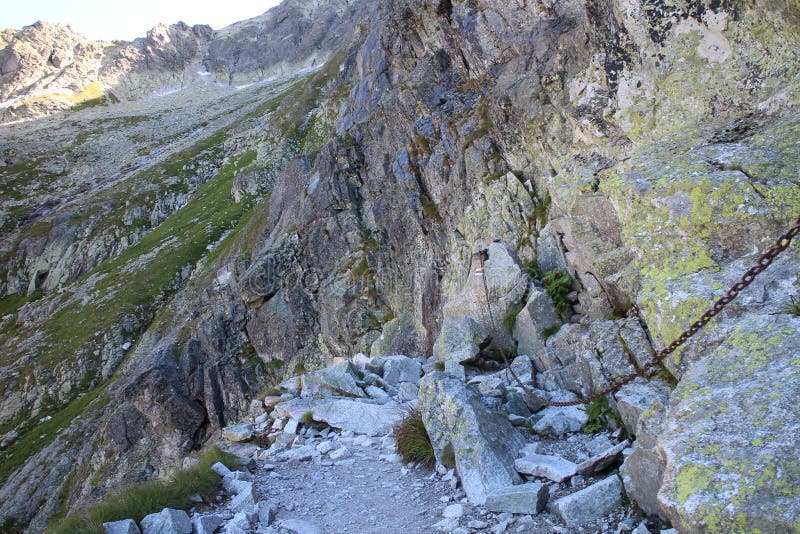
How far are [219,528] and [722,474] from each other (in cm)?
782

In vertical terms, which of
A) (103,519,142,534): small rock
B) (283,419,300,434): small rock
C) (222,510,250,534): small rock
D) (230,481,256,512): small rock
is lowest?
(283,419,300,434): small rock

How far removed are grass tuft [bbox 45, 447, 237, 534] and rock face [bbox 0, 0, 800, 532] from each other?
5.03 metres

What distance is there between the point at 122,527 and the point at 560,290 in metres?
12.7

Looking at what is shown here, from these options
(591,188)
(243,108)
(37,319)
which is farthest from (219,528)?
(243,108)

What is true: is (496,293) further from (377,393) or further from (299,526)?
(299,526)

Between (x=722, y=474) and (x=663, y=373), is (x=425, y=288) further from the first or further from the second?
(x=722, y=474)

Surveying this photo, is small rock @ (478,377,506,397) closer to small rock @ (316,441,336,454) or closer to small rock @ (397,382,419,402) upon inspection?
small rock @ (397,382,419,402)

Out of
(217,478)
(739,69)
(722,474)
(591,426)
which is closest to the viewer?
(722,474)

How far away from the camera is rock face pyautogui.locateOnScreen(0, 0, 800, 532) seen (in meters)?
8.13

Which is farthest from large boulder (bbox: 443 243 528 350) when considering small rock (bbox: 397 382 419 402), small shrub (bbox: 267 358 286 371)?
small shrub (bbox: 267 358 286 371)

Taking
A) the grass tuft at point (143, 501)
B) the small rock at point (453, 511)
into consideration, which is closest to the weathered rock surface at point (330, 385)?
the grass tuft at point (143, 501)

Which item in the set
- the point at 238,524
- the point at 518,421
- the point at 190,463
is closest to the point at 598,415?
the point at 518,421

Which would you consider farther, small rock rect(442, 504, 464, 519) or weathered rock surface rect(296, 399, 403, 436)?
weathered rock surface rect(296, 399, 403, 436)

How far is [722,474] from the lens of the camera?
15.5 feet
